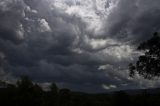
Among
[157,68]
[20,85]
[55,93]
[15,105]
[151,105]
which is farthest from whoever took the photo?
[55,93]

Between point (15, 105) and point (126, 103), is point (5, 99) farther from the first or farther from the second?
point (126, 103)

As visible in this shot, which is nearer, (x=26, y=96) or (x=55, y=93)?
(x=26, y=96)

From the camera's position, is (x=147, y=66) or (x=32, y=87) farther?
(x=32, y=87)

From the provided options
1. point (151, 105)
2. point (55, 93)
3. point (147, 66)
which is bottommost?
point (151, 105)

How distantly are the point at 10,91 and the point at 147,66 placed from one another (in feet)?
105

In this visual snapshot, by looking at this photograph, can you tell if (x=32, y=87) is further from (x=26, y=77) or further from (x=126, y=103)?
(x=126, y=103)

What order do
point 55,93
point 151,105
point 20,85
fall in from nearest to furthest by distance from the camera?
point 151,105, point 20,85, point 55,93

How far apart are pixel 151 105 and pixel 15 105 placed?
27658 millimetres

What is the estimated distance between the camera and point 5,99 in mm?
65625

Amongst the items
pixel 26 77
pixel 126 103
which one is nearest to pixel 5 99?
pixel 26 77

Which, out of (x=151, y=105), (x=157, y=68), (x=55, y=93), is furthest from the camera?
(x=55, y=93)

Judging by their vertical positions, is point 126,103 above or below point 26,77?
below

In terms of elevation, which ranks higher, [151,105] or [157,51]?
[157,51]

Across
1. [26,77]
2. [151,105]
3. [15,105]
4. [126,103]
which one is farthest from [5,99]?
[151,105]
